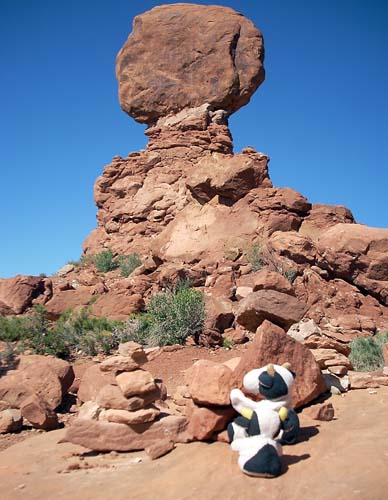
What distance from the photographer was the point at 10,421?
23.3 feet

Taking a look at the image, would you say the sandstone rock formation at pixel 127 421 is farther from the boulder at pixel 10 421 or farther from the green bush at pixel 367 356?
the green bush at pixel 367 356

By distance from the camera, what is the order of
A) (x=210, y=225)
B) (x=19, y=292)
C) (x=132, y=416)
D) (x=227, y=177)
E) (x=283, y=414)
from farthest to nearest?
1. (x=210, y=225)
2. (x=227, y=177)
3. (x=19, y=292)
4. (x=132, y=416)
5. (x=283, y=414)

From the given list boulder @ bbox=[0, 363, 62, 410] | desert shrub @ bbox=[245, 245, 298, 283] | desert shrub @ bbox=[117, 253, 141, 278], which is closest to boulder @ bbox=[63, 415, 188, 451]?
boulder @ bbox=[0, 363, 62, 410]

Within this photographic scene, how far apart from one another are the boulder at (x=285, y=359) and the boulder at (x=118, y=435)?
0.99 m

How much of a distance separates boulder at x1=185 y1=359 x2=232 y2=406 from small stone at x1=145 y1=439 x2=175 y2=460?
0.51 m

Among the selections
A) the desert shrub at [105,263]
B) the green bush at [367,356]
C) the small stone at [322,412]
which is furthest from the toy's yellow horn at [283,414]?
the desert shrub at [105,263]

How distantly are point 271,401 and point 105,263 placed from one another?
15139mm

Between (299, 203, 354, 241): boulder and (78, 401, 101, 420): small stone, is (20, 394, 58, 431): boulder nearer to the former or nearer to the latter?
(78, 401, 101, 420): small stone

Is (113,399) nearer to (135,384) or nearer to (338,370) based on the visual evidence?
(135,384)

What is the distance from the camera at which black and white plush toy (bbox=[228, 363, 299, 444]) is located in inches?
178

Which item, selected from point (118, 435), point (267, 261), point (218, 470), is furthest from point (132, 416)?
point (267, 261)

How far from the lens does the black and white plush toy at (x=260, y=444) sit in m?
3.98

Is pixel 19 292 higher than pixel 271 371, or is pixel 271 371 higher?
pixel 19 292

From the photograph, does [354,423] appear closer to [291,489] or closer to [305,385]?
[305,385]
